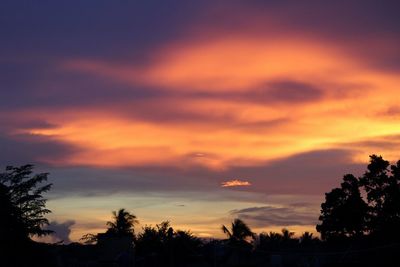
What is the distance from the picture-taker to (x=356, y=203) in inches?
3027

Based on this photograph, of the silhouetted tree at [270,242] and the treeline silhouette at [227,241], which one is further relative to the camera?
the silhouetted tree at [270,242]

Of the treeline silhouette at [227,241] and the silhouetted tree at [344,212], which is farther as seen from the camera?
the silhouetted tree at [344,212]

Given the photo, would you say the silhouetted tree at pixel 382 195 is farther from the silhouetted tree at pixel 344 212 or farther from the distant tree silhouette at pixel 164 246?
the distant tree silhouette at pixel 164 246

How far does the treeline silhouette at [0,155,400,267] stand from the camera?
51000 millimetres

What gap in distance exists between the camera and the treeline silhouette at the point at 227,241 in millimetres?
51000

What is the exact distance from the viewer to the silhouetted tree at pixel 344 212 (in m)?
76.8

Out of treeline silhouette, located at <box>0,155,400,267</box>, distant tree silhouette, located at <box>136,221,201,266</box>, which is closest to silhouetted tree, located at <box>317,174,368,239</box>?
treeline silhouette, located at <box>0,155,400,267</box>

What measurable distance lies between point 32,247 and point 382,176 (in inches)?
1748

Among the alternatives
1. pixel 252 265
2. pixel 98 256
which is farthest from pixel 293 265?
pixel 98 256

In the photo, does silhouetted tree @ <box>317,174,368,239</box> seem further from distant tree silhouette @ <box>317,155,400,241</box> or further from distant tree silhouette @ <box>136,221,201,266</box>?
distant tree silhouette @ <box>136,221,201,266</box>

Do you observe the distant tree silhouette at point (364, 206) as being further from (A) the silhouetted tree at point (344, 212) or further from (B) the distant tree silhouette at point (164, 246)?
(B) the distant tree silhouette at point (164, 246)

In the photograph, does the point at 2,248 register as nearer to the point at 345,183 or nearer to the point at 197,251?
the point at 197,251

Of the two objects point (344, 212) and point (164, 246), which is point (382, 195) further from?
point (164, 246)

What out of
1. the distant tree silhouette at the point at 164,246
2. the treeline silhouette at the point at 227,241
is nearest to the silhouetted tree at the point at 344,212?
the treeline silhouette at the point at 227,241
